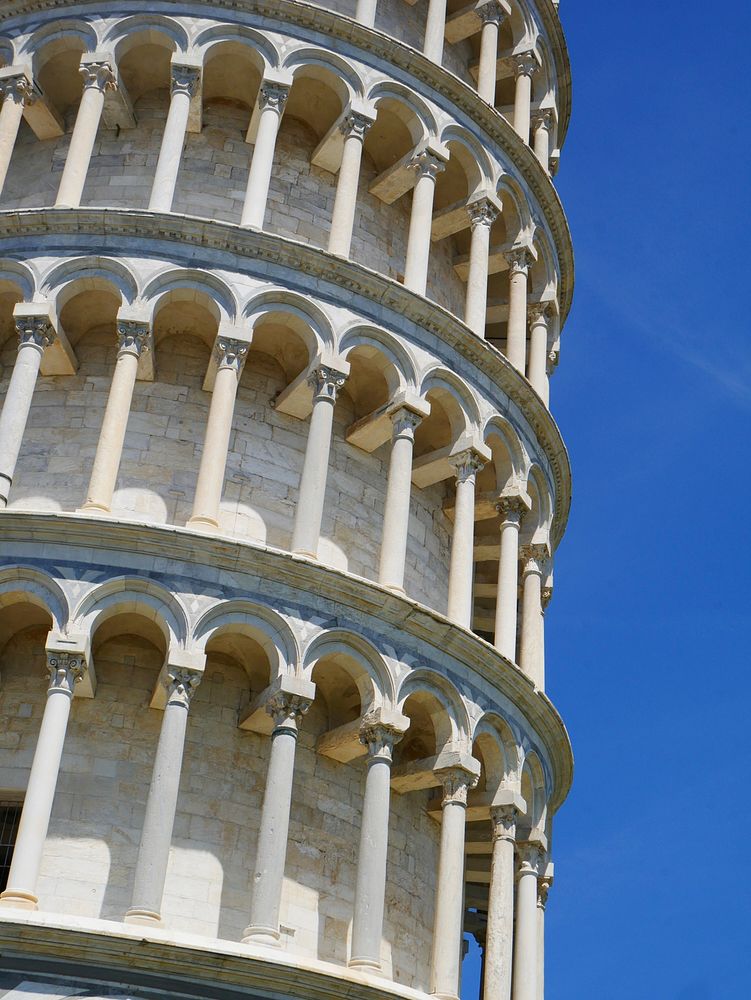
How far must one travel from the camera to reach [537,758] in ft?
68.6

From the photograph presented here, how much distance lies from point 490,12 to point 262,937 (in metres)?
16.5

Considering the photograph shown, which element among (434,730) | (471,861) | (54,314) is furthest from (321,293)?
(471,861)

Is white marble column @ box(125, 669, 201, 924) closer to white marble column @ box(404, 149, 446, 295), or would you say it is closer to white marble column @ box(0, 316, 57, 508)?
white marble column @ box(0, 316, 57, 508)

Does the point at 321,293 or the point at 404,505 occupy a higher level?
the point at 321,293

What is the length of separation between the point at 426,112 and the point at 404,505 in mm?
6913

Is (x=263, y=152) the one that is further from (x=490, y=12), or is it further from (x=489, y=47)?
(x=490, y=12)

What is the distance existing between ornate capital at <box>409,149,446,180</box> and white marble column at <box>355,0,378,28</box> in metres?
2.30

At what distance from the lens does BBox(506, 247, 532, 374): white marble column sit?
2397 cm

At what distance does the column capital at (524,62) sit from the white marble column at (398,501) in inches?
350

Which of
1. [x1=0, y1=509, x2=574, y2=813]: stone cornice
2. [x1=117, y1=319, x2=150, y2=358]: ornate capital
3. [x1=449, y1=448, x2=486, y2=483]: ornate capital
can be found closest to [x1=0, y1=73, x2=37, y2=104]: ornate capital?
[x1=117, y1=319, x2=150, y2=358]: ornate capital

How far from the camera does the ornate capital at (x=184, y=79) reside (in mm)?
22109

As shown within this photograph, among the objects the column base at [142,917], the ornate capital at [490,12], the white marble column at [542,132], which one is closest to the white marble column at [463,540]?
the column base at [142,917]

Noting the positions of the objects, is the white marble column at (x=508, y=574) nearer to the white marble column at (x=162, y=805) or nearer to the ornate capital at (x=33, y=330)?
the white marble column at (x=162, y=805)

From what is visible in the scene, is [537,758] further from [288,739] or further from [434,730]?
[288,739]
